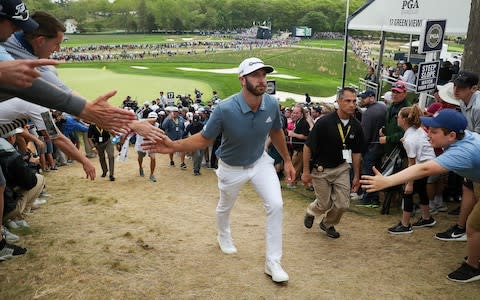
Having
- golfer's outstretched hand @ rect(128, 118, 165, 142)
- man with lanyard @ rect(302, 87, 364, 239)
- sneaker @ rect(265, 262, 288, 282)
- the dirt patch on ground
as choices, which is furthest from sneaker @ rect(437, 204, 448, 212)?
golfer's outstretched hand @ rect(128, 118, 165, 142)

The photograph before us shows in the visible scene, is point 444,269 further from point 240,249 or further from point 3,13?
point 3,13

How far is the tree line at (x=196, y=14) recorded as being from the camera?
11907 centimetres

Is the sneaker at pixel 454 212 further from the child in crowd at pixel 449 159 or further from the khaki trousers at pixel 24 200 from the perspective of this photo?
the khaki trousers at pixel 24 200

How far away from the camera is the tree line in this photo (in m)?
119

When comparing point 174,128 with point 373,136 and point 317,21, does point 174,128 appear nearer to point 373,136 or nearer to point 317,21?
point 373,136

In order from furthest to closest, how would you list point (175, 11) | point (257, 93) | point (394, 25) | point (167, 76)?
1. point (175, 11)
2. point (167, 76)
3. point (394, 25)
4. point (257, 93)

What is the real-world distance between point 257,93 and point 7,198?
3476 millimetres

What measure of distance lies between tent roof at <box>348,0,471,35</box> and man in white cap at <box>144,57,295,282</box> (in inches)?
226

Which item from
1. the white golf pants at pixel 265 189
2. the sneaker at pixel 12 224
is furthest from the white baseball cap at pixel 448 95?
the sneaker at pixel 12 224

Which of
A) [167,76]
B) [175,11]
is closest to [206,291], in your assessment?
[167,76]

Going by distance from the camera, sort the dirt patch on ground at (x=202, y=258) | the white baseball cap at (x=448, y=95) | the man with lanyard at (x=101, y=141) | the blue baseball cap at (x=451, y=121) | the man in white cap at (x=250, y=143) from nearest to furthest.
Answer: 1. the blue baseball cap at (x=451, y=121)
2. the dirt patch on ground at (x=202, y=258)
3. the man in white cap at (x=250, y=143)
4. the white baseball cap at (x=448, y=95)
5. the man with lanyard at (x=101, y=141)

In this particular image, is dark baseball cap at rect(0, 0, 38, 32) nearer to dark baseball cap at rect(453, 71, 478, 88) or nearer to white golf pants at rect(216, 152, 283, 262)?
white golf pants at rect(216, 152, 283, 262)

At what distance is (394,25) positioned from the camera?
13641mm

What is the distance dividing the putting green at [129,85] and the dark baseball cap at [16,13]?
82.6 ft
